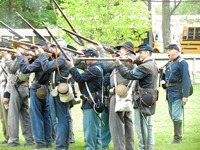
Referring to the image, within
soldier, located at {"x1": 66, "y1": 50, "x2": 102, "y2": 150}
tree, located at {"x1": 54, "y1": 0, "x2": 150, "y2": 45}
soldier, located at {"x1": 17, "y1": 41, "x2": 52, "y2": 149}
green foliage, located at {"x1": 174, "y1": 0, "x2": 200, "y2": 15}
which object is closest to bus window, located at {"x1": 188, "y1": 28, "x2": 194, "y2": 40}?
green foliage, located at {"x1": 174, "y1": 0, "x2": 200, "y2": 15}

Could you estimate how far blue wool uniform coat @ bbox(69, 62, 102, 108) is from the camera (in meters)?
6.39

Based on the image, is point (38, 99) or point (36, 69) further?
point (38, 99)

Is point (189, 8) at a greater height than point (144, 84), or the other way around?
point (189, 8)

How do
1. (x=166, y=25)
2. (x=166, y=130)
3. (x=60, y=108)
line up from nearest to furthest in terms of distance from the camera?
1. (x=60, y=108)
2. (x=166, y=130)
3. (x=166, y=25)

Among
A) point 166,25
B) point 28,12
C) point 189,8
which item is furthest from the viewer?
point 189,8

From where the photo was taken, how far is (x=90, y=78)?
21.5ft

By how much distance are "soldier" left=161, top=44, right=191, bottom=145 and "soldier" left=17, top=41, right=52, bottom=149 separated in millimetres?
2511

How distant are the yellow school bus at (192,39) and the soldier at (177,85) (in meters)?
23.9

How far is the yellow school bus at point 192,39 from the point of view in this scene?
102 ft

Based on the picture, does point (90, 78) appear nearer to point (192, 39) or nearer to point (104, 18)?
point (104, 18)

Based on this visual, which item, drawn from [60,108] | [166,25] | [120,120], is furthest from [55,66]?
[166,25]

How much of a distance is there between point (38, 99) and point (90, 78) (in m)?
1.32

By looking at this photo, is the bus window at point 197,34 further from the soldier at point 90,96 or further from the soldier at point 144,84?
the soldier at point 90,96

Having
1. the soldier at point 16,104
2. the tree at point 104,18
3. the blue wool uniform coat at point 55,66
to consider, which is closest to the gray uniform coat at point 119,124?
the blue wool uniform coat at point 55,66
